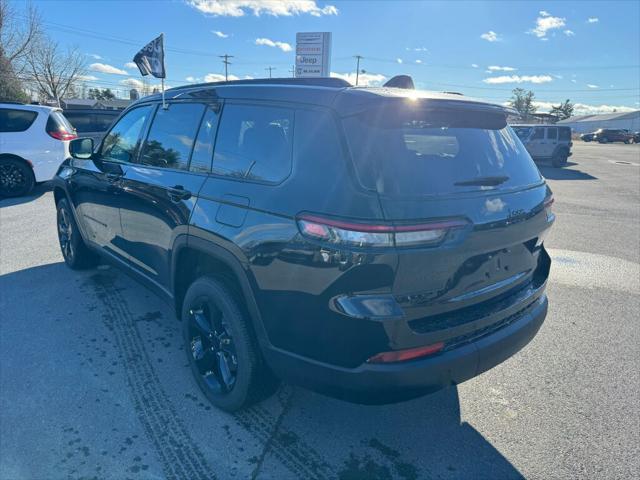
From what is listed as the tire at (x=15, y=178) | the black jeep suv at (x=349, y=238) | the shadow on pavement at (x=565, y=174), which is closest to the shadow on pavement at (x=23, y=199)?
the tire at (x=15, y=178)

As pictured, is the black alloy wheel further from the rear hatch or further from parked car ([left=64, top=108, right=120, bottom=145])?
parked car ([left=64, top=108, right=120, bottom=145])

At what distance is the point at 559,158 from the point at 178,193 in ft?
65.9

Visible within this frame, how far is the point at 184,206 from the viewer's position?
2670 millimetres

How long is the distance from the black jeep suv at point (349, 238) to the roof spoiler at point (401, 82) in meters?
0.55

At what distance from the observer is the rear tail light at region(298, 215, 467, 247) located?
176cm

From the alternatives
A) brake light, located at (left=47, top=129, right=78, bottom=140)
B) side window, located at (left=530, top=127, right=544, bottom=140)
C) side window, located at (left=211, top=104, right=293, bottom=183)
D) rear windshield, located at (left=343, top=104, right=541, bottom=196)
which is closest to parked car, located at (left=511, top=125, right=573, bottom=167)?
side window, located at (left=530, top=127, right=544, bottom=140)

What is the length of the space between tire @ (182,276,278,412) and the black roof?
44.1 inches

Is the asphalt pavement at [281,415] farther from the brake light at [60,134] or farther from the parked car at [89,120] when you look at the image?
the parked car at [89,120]

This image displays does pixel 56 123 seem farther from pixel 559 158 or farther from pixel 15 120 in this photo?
pixel 559 158

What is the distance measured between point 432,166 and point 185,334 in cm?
192

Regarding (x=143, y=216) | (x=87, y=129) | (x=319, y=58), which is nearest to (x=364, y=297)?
(x=143, y=216)

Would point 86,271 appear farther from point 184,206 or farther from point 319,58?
point 319,58

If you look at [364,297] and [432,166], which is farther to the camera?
[432,166]

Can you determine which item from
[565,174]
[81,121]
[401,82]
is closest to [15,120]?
[81,121]
